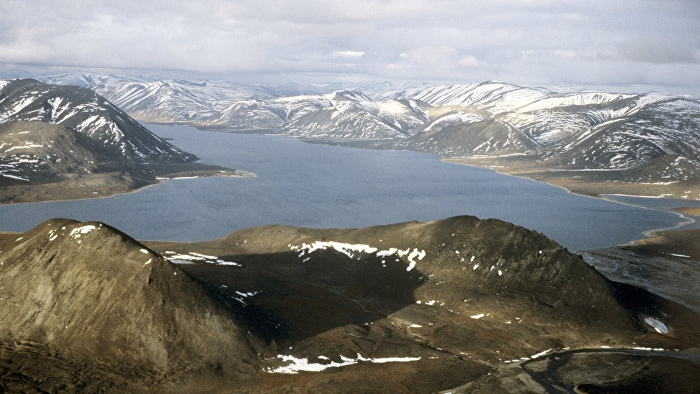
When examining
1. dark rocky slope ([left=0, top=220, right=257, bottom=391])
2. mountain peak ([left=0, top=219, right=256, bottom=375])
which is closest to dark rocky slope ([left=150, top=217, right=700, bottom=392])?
mountain peak ([left=0, top=219, right=256, bottom=375])

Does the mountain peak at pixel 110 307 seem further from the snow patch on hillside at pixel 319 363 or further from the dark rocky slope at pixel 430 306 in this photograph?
the dark rocky slope at pixel 430 306

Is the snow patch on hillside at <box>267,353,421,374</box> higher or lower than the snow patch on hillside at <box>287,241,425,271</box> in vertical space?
lower

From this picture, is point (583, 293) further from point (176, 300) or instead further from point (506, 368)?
point (176, 300)

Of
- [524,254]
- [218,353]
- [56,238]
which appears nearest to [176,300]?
[218,353]

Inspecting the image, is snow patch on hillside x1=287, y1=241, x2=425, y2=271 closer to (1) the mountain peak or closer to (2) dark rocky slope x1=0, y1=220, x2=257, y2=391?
(2) dark rocky slope x1=0, y1=220, x2=257, y2=391

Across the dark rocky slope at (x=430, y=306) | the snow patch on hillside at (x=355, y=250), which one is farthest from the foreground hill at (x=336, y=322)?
the snow patch on hillside at (x=355, y=250)

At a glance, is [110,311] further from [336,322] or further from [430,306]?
[430,306]

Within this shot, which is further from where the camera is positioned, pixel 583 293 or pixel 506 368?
pixel 583 293

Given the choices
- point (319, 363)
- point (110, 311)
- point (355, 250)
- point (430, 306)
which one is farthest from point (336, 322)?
point (355, 250)
